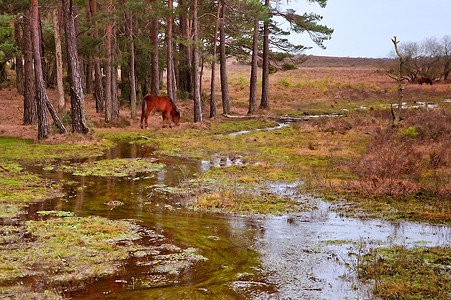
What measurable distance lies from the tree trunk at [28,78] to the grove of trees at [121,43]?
1.8 inches

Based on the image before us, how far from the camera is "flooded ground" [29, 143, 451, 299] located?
6.06m

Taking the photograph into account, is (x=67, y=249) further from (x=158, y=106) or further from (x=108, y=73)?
(x=108, y=73)

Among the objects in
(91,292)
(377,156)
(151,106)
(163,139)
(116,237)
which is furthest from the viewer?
(151,106)

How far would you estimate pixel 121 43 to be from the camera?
29797 mm

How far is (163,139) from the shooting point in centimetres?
2280

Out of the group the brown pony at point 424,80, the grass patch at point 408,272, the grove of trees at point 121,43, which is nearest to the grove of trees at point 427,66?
the brown pony at point 424,80

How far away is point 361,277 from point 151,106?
69.5 ft

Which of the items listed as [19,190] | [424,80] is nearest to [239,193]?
[19,190]

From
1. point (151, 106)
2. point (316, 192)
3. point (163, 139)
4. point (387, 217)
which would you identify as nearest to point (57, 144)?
point (163, 139)

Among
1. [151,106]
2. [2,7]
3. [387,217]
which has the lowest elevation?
[387,217]

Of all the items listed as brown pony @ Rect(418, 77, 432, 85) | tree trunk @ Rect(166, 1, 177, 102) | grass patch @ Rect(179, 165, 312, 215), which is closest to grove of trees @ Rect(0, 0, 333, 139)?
tree trunk @ Rect(166, 1, 177, 102)

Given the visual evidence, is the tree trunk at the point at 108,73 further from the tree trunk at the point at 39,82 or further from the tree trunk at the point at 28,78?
the tree trunk at the point at 39,82

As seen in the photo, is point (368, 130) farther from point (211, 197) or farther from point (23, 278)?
point (23, 278)

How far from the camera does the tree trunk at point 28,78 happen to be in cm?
2261
